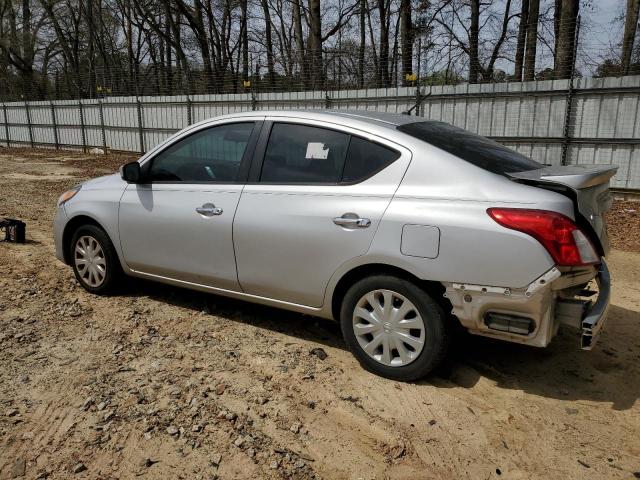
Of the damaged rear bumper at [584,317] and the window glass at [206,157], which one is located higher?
the window glass at [206,157]

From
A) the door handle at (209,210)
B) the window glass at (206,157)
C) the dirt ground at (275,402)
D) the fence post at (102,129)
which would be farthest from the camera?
the fence post at (102,129)

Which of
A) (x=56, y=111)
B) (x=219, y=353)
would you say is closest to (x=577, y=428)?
(x=219, y=353)

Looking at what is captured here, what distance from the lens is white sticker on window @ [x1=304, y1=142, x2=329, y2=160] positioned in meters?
3.53

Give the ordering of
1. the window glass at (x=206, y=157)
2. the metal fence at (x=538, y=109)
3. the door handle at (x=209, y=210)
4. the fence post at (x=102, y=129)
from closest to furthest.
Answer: the door handle at (x=209, y=210) < the window glass at (x=206, y=157) < the metal fence at (x=538, y=109) < the fence post at (x=102, y=129)

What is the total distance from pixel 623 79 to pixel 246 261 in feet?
28.0

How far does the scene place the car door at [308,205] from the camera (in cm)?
324

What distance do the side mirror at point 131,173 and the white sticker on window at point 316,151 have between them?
5.03 ft

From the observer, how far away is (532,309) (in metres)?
2.81

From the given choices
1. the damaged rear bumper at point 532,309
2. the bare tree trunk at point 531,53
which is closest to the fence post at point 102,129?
the bare tree trunk at point 531,53

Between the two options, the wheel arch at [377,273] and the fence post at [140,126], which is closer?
the wheel arch at [377,273]

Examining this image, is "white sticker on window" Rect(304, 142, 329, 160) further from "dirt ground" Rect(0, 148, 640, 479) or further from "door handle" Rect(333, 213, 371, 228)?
"dirt ground" Rect(0, 148, 640, 479)

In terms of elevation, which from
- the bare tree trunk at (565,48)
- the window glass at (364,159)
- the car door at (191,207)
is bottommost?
the car door at (191,207)

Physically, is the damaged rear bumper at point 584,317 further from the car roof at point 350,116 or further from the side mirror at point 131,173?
the side mirror at point 131,173

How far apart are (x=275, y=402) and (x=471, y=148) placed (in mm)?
1968
